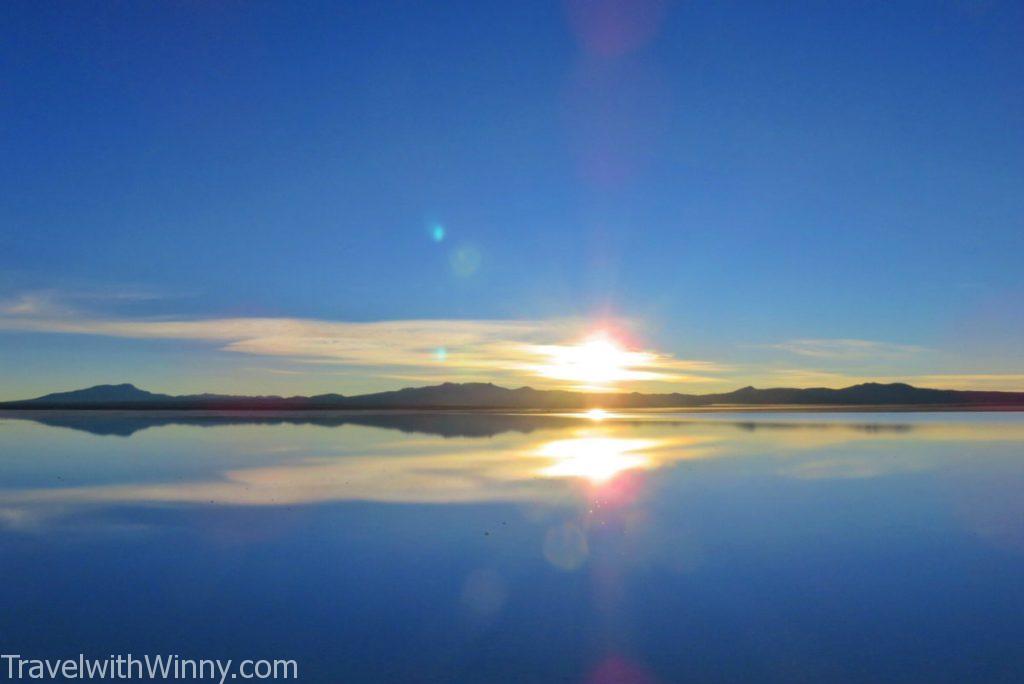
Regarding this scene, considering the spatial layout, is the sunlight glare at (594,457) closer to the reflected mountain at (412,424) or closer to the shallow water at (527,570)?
the shallow water at (527,570)

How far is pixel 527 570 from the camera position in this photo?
513 inches

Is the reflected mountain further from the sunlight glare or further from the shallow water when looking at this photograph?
the shallow water

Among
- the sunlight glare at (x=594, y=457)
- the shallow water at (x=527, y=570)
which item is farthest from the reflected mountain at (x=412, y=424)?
the shallow water at (x=527, y=570)

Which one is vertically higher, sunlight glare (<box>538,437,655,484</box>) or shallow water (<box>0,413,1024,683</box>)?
sunlight glare (<box>538,437,655,484</box>)

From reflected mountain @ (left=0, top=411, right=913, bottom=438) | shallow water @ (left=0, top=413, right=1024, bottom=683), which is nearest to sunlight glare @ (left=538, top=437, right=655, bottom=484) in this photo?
shallow water @ (left=0, top=413, right=1024, bottom=683)

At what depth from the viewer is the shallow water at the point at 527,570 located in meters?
9.28

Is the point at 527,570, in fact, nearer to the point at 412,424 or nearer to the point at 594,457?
the point at 594,457

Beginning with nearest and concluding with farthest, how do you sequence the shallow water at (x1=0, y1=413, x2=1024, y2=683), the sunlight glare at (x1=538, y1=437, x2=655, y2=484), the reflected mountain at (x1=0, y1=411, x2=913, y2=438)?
1. the shallow water at (x1=0, y1=413, x2=1024, y2=683)
2. the sunlight glare at (x1=538, y1=437, x2=655, y2=484)
3. the reflected mountain at (x1=0, y1=411, x2=913, y2=438)

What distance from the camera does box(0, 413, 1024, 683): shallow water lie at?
30.5ft

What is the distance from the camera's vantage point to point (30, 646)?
9.41 m

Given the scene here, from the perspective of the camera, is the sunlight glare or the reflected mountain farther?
the reflected mountain

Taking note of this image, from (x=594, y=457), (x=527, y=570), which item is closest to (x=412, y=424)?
(x=594, y=457)

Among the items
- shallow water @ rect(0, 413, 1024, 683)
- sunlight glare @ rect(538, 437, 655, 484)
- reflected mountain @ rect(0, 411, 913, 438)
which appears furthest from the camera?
reflected mountain @ rect(0, 411, 913, 438)

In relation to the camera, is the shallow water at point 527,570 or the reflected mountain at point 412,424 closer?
the shallow water at point 527,570
